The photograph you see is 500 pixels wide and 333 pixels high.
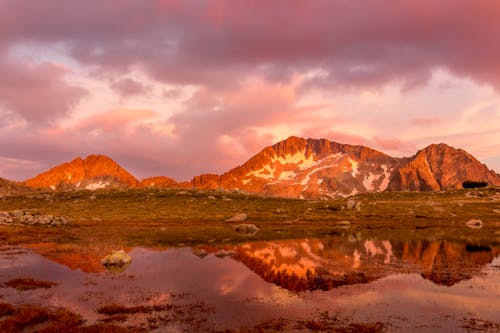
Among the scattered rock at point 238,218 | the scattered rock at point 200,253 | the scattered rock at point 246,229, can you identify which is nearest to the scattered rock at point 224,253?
the scattered rock at point 200,253

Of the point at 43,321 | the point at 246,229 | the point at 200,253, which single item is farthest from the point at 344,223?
the point at 43,321

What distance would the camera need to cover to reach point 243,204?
4970 inches

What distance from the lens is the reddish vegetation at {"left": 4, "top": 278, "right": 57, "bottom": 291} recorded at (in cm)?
2981

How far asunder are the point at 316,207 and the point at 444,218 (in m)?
37.2

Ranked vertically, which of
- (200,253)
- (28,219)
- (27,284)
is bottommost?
(200,253)

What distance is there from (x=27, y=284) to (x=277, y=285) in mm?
21038

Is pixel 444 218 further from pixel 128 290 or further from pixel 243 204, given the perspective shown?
pixel 128 290

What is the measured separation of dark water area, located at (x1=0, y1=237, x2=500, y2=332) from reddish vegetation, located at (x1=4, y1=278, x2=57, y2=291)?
0.82 m

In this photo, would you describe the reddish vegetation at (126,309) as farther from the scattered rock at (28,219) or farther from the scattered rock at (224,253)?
the scattered rock at (28,219)

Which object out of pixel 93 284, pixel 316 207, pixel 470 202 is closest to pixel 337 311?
pixel 93 284

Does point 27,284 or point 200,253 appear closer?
point 27,284

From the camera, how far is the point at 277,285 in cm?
3238

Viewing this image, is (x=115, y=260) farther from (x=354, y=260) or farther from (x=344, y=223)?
(x=344, y=223)

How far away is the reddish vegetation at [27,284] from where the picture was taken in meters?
29.8
